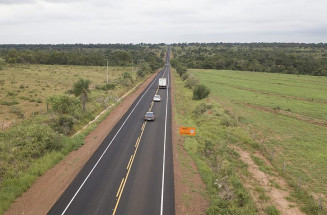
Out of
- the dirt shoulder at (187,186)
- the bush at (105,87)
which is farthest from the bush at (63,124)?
the bush at (105,87)

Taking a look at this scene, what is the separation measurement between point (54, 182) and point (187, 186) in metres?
9.93

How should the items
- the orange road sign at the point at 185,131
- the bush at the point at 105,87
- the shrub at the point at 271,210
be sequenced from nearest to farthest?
the shrub at the point at 271,210
the orange road sign at the point at 185,131
the bush at the point at 105,87

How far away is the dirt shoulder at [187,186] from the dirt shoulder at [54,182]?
8.09m

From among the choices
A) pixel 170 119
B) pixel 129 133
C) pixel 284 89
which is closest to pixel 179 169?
pixel 129 133

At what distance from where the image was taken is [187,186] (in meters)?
18.7

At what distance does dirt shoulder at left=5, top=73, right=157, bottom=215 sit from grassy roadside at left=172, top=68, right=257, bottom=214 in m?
10.0

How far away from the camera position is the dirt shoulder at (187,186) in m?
16.1

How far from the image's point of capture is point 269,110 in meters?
49.3

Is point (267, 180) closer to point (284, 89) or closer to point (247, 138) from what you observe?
point (247, 138)

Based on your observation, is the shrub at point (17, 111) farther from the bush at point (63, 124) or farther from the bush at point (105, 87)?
the bush at point (105, 87)

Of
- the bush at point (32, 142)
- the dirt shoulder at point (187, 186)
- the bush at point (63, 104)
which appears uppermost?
the bush at point (63, 104)

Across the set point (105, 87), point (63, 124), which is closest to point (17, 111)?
point (63, 124)

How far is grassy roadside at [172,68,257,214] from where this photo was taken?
1631 centimetres

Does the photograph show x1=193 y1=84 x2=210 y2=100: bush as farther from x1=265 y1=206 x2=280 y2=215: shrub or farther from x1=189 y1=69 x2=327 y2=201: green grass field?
x1=265 y1=206 x2=280 y2=215: shrub
